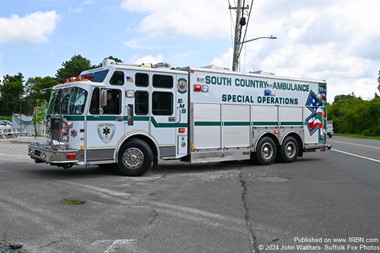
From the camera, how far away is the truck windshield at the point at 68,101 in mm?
10812

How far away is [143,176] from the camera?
460 inches

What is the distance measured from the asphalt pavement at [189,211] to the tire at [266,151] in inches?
68.9

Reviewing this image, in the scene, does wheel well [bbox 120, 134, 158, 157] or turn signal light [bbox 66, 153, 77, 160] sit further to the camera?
wheel well [bbox 120, 134, 158, 157]

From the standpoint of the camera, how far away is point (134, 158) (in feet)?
37.5

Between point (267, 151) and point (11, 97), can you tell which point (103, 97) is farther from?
point (11, 97)

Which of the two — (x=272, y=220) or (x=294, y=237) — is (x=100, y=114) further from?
(x=294, y=237)

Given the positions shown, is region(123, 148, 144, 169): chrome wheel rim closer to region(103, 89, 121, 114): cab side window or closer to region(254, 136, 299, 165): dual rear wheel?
region(103, 89, 121, 114): cab side window

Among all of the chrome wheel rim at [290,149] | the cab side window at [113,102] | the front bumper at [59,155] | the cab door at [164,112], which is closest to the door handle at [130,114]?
the cab side window at [113,102]

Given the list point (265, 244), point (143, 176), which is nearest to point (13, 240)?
point (265, 244)

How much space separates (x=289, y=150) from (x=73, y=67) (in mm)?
70183

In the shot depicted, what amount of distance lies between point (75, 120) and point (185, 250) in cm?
636

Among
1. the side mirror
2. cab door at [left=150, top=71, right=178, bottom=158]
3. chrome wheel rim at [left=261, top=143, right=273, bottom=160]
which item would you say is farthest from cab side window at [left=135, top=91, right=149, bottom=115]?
chrome wheel rim at [left=261, top=143, right=273, bottom=160]

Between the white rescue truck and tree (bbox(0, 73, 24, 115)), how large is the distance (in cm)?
11112

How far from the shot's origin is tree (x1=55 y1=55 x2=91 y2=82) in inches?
3083
